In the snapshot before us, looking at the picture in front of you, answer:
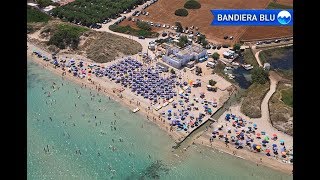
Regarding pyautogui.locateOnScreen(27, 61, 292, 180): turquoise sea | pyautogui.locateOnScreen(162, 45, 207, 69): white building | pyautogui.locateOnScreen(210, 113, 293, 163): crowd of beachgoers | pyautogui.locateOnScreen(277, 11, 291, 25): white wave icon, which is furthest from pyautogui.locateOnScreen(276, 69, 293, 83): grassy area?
pyautogui.locateOnScreen(27, 61, 292, 180): turquoise sea

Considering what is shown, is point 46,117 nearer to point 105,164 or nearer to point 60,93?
point 60,93

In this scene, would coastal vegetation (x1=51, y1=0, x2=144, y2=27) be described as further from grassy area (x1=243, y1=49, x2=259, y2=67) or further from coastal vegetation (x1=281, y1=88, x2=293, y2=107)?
coastal vegetation (x1=281, y1=88, x2=293, y2=107)

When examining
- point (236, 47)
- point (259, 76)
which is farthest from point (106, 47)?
point (259, 76)

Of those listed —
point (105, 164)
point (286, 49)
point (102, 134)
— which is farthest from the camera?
point (286, 49)
